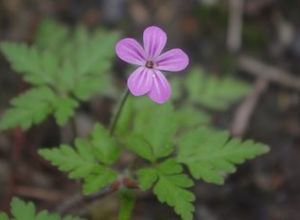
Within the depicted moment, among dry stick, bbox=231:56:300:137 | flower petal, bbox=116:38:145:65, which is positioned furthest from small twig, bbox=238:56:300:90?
flower petal, bbox=116:38:145:65

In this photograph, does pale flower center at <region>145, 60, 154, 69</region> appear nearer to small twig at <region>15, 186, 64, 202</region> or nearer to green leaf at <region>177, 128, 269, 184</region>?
green leaf at <region>177, 128, 269, 184</region>

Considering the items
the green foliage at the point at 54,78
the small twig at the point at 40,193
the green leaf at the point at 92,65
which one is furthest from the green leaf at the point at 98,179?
the small twig at the point at 40,193

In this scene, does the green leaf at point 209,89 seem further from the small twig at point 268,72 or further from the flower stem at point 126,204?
the flower stem at point 126,204

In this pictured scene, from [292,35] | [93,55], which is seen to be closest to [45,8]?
[93,55]

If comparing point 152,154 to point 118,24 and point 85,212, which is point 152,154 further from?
point 118,24

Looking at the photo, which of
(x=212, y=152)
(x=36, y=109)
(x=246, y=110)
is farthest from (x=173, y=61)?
(x=246, y=110)

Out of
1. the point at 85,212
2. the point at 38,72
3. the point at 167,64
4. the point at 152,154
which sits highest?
the point at 167,64

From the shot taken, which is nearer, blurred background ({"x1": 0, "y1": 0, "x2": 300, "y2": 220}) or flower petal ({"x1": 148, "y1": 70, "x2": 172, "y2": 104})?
flower petal ({"x1": 148, "y1": 70, "x2": 172, "y2": 104})

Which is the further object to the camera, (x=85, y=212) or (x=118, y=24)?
(x=118, y=24)
